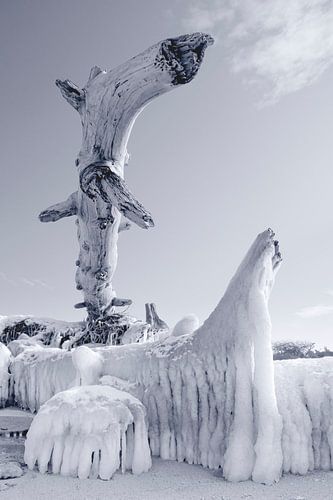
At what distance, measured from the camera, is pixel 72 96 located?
5.41 metres

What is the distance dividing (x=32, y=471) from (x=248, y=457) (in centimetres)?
148

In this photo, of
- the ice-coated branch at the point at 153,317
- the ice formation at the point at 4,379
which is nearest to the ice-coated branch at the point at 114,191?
the ice formation at the point at 4,379

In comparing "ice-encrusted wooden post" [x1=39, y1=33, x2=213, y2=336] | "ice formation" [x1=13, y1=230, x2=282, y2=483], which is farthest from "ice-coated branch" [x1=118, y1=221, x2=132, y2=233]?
"ice formation" [x1=13, y1=230, x2=282, y2=483]

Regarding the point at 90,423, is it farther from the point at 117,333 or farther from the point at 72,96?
the point at 72,96

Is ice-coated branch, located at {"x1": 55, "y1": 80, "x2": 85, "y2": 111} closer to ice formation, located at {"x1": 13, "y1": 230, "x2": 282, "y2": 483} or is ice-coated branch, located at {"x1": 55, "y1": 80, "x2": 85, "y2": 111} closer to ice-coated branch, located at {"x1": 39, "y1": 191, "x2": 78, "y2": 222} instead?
ice-coated branch, located at {"x1": 39, "y1": 191, "x2": 78, "y2": 222}

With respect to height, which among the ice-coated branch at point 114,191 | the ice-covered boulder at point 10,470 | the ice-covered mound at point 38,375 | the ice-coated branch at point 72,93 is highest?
the ice-coated branch at point 72,93

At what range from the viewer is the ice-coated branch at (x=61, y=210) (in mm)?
A: 5875

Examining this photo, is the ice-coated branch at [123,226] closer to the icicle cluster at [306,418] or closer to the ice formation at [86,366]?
the ice formation at [86,366]

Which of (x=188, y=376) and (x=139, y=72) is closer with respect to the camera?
(x=188, y=376)

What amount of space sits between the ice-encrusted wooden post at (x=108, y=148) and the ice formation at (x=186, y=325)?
1.16m

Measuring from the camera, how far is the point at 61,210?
5.92 m

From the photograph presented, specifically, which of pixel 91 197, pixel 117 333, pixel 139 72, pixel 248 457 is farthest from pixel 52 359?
pixel 139 72

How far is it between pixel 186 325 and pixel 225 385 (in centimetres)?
91

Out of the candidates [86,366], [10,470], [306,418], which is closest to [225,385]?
[306,418]
